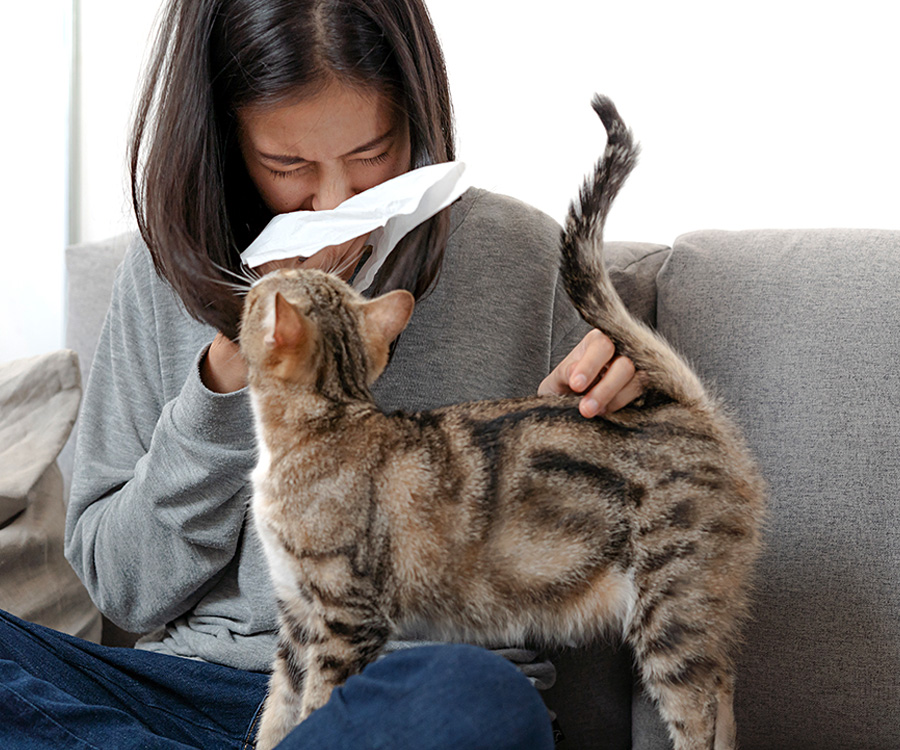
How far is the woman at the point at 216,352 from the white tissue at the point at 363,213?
0.07 m

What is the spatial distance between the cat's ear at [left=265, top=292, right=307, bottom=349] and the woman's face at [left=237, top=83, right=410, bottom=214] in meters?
0.24

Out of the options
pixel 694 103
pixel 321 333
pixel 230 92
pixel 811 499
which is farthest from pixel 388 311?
pixel 694 103

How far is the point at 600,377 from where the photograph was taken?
3.47 ft

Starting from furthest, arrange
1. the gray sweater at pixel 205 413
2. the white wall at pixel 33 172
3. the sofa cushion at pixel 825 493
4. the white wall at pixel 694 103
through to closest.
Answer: the white wall at pixel 33 172 < the white wall at pixel 694 103 < the sofa cushion at pixel 825 493 < the gray sweater at pixel 205 413

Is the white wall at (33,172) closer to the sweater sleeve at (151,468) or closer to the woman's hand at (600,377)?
the sweater sleeve at (151,468)

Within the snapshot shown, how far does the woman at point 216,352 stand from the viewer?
3.50ft

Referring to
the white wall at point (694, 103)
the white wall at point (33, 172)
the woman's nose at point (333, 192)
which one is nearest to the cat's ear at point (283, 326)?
the woman's nose at point (333, 192)

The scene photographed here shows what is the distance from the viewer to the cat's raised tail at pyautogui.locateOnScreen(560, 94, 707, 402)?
102 centimetres

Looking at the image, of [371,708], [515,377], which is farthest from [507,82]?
[371,708]

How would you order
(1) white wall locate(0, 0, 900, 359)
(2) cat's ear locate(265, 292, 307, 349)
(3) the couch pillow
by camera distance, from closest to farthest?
(2) cat's ear locate(265, 292, 307, 349) → (3) the couch pillow → (1) white wall locate(0, 0, 900, 359)

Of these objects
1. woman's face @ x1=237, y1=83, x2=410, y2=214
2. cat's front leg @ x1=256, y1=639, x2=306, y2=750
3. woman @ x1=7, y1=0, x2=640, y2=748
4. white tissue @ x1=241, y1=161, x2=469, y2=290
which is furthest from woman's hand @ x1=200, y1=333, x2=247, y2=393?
cat's front leg @ x1=256, y1=639, x2=306, y2=750

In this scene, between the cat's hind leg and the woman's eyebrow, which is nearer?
the cat's hind leg

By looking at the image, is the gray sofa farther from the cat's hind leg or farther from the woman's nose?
the woman's nose

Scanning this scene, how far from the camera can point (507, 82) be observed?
1972 millimetres
